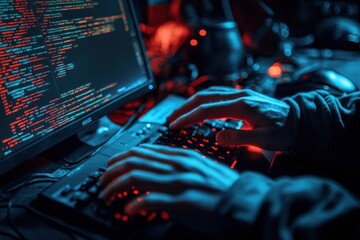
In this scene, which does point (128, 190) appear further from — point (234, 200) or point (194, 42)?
point (194, 42)

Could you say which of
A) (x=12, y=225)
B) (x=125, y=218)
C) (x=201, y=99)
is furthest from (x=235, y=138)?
(x=12, y=225)

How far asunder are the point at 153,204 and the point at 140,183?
4cm

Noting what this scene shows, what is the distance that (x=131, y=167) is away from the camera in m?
0.48

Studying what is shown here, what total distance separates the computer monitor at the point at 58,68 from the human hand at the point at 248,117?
0.17 metres

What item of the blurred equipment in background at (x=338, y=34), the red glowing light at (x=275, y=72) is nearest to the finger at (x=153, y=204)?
the red glowing light at (x=275, y=72)

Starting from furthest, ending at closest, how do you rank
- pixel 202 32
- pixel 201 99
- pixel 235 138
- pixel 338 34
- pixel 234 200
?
pixel 338 34
pixel 202 32
pixel 201 99
pixel 235 138
pixel 234 200

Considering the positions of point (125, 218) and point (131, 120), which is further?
point (131, 120)

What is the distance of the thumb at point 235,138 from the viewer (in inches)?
24.3

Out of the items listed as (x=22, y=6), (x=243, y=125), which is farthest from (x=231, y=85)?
(x=22, y=6)

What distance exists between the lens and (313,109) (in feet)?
2.10

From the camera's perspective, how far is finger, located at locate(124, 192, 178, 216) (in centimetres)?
42

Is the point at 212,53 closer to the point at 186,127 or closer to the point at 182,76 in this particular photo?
the point at 182,76

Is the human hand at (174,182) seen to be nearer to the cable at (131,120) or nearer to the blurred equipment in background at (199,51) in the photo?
the cable at (131,120)

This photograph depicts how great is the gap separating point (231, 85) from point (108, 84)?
0.41 m
